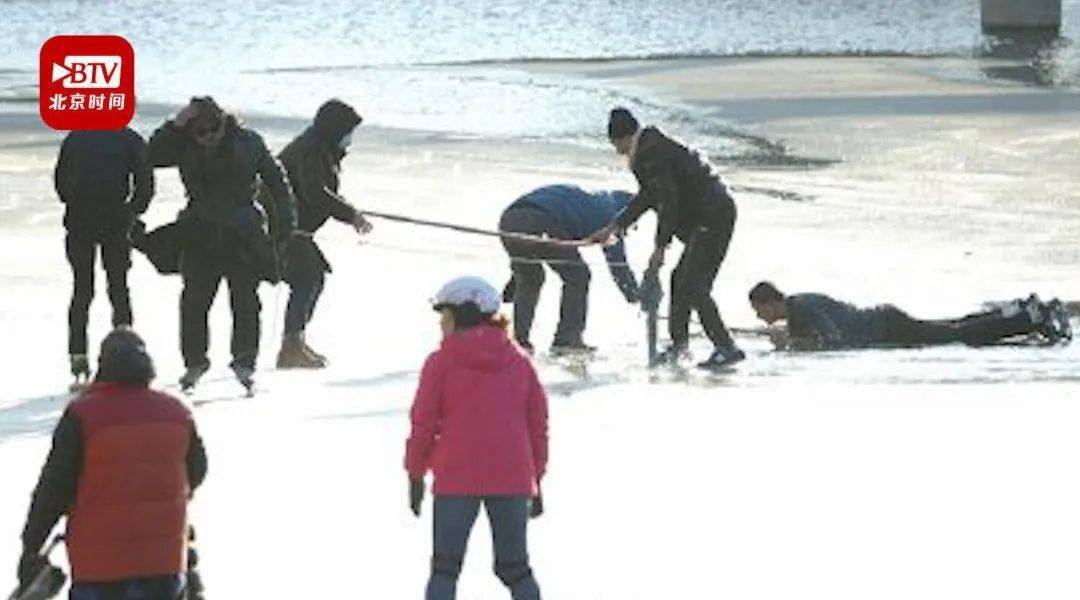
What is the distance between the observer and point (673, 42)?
5688cm

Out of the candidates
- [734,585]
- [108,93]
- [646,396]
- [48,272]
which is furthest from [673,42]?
[734,585]

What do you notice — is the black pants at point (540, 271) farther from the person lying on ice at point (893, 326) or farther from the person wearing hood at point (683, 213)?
the person lying on ice at point (893, 326)

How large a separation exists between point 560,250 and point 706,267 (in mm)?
791

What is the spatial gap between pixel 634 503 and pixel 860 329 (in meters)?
5.50

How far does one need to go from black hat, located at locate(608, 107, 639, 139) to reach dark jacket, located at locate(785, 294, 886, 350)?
164 cm

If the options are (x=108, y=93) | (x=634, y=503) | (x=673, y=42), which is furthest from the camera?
(x=673, y=42)

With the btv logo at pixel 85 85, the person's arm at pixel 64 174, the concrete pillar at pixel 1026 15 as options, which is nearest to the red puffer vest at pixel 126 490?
the person's arm at pixel 64 174

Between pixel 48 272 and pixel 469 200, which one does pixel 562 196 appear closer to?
pixel 48 272

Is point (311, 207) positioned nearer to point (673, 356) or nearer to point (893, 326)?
point (673, 356)

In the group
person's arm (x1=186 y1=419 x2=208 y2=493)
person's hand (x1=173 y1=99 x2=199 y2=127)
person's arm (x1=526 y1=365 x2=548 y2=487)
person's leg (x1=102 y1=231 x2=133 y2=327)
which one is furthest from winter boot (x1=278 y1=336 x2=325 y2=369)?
person's arm (x1=186 y1=419 x2=208 y2=493)

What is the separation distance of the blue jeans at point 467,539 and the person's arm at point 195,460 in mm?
884

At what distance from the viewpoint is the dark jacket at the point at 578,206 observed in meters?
15.8

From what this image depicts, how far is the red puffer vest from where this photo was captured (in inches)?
304

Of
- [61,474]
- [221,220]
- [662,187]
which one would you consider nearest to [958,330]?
[662,187]
